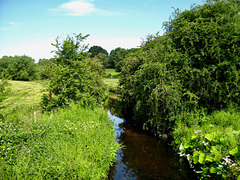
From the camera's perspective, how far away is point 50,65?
11.3 metres

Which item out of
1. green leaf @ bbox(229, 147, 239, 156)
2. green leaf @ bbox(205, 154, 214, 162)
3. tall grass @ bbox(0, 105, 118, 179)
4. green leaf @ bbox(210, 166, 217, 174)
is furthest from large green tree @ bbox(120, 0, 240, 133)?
green leaf @ bbox(229, 147, 239, 156)

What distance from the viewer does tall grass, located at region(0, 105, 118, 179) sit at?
15.3 feet

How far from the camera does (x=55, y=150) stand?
541 centimetres

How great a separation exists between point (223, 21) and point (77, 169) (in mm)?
11019

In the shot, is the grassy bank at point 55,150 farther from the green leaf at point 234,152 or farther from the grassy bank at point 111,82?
the grassy bank at point 111,82

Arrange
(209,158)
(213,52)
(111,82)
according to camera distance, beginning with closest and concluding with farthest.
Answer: (209,158) → (213,52) → (111,82)

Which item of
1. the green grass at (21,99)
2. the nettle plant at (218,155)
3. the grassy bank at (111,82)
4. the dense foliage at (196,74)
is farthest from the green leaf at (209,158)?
the grassy bank at (111,82)

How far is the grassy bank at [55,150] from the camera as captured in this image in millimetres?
4660

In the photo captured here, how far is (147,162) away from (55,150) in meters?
4.30

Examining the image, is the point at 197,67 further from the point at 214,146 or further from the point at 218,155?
the point at 218,155

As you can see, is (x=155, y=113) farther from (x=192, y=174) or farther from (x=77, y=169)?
(x=77, y=169)

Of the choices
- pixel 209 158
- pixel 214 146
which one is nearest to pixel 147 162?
pixel 209 158

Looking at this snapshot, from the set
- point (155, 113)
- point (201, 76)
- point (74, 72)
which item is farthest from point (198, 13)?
point (74, 72)

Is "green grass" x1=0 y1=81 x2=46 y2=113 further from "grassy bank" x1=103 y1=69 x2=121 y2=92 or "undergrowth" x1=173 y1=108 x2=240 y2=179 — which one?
"undergrowth" x1=173 y1=108 x2=240 y2=179
